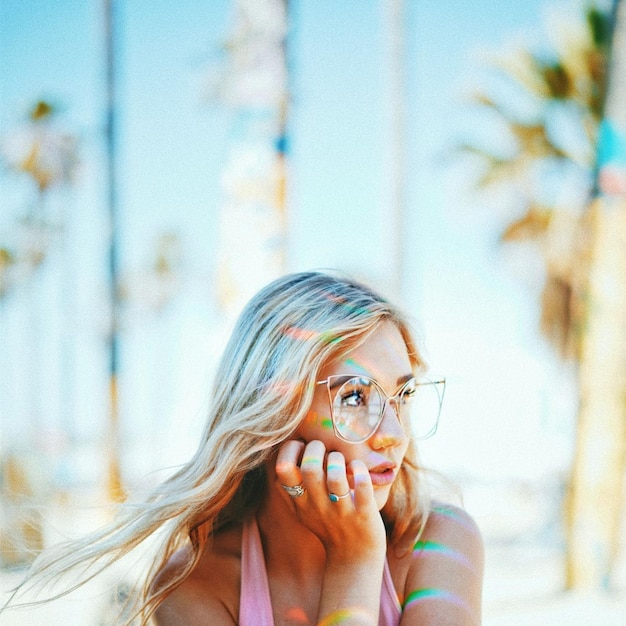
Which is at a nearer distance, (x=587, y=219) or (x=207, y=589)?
(x=207, y=589)

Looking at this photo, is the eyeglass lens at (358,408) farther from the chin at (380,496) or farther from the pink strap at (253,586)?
the pink strap at (253,586)

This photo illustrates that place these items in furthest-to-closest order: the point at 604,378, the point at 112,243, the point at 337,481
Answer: the point at 112,243 < the point at 604,378 < the point at 337,481

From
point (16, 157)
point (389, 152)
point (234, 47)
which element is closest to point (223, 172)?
point (234, 47)

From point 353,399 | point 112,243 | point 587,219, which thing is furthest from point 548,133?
point 353,399

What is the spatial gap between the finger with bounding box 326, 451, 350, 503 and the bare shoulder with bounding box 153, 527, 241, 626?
0.46m

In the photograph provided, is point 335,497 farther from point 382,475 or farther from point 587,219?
point 587,219

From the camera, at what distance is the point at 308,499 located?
187 centimetres

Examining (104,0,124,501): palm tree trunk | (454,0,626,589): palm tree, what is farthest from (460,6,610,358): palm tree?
(104,0,124,501): palm tree trunk

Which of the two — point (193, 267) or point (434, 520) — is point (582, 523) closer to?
point (434, 520)

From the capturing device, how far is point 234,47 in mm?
7488

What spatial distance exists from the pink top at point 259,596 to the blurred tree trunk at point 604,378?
5538 mm

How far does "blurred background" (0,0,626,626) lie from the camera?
269 inches

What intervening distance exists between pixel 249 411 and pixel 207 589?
1.82 feet

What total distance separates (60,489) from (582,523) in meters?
6.33
